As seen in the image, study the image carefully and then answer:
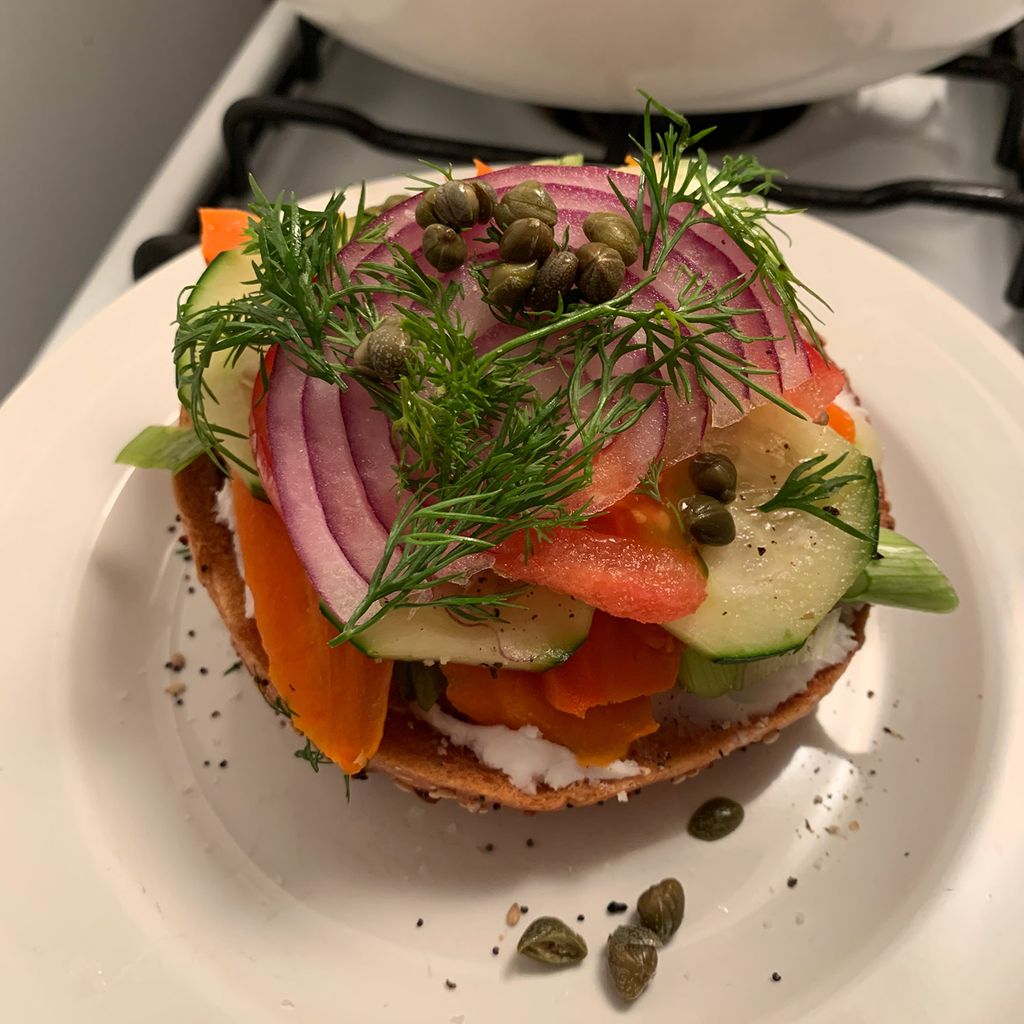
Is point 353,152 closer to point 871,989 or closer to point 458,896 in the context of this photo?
point 458,896

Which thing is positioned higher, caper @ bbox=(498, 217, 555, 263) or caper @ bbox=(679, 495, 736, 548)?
caper @ bbox=(498, 217, 555, 263)

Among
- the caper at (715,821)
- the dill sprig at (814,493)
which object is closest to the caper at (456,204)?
the dill sprig at (814,493)

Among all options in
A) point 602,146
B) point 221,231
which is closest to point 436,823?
point 221,231

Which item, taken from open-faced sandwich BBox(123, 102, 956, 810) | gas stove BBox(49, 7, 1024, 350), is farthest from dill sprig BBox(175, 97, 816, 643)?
gas stove BBox(49, 7, 1024, 350)

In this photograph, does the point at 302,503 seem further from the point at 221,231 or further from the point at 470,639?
the point at 221,231

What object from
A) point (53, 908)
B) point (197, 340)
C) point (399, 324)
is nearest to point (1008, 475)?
point (399, 324)

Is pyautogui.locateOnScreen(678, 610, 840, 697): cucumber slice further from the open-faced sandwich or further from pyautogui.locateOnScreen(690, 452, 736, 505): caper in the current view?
pyautogui.locateOnScreen(690, 452, 736, 505): caper
